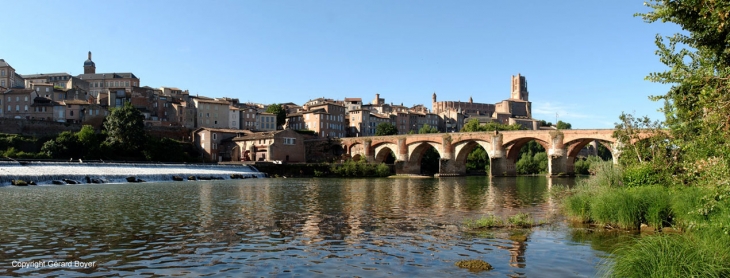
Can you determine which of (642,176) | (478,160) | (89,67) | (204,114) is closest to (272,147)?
(204,114)

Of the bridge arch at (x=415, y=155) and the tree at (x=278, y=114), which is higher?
the tree at (x=278, y=114)

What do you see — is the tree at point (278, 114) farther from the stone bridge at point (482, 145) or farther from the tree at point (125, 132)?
the tree at point (125, 132)

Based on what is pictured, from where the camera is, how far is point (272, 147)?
73.4 meters

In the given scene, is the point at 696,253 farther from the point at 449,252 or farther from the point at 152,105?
the point at 152,105

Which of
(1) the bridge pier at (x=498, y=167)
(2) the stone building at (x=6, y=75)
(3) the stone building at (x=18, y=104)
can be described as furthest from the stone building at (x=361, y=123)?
(2) the stone building at (x=6, y=75)

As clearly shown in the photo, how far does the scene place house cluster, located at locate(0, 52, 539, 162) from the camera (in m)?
79.0

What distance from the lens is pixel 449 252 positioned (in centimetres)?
1230

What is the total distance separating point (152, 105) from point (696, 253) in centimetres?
10191

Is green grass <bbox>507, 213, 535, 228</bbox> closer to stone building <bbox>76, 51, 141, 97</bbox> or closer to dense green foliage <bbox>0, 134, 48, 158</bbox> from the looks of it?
dense green foliage <bbox>0, 134, 48, 158</bbox>

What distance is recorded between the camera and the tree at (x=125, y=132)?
221 ft

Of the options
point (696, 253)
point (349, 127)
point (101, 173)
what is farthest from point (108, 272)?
point (349, 127)

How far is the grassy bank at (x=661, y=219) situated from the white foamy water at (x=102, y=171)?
3783 centimetres

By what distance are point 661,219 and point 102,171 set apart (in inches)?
1731

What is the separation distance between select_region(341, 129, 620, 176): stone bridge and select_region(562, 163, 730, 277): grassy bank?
40.4m
